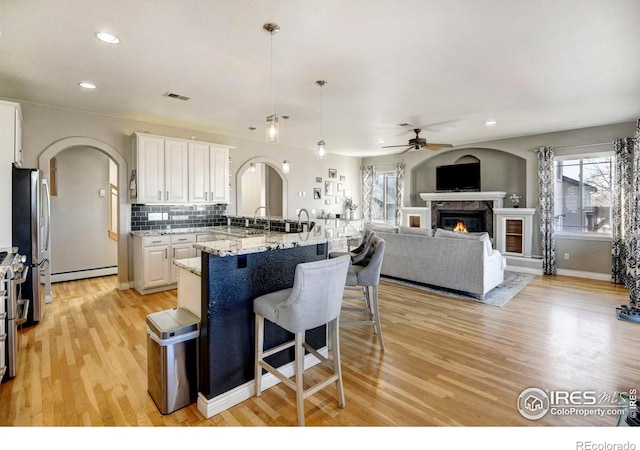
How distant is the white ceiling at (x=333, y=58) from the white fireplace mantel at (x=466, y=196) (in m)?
2.10

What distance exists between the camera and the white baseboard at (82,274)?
557 centimetres

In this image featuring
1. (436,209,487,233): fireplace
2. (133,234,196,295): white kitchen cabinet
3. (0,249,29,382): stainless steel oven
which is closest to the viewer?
(0,249,29,382): stainless steel oven

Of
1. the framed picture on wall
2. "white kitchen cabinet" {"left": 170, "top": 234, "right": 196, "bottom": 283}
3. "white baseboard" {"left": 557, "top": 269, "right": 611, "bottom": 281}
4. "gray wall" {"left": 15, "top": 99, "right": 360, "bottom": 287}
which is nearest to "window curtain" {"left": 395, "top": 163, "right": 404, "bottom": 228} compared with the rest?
the framed picture on wall

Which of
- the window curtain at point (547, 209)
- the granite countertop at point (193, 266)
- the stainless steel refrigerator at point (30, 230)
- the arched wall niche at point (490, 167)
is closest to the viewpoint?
the granite countertop at point (193, 266)

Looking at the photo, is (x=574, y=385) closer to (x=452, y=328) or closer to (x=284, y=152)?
(x=452, y=328)

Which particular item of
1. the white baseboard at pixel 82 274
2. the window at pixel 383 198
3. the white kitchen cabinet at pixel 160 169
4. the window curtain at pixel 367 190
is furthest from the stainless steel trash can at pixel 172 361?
the window at pixel 383 198

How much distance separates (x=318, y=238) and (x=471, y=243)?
9.63 feet

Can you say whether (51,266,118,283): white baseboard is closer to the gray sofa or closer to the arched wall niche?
the gray sofa

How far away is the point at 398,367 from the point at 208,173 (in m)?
4.39

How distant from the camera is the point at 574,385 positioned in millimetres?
2484

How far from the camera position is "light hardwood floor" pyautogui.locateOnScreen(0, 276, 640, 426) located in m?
2.12

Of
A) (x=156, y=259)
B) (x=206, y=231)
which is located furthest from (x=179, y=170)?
(x=156, y=259)

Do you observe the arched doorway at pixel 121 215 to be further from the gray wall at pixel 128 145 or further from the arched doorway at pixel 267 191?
the arched doorway at pixel 267 191

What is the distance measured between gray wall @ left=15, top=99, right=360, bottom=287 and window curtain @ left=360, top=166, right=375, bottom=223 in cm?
152
